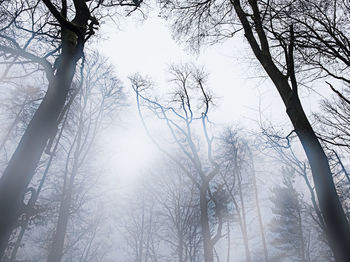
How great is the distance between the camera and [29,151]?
6.04ft

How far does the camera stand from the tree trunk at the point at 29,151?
1.61 metres

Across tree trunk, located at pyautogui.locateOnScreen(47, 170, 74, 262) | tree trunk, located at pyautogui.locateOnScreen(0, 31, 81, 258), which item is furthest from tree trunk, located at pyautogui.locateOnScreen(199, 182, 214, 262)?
tree trunk, located at pyautogui.locateOnScreen(0, 31, 81, 258)

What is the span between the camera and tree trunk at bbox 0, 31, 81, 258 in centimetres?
161

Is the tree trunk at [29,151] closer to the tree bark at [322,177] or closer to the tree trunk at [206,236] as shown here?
the tree bark at [322,177]

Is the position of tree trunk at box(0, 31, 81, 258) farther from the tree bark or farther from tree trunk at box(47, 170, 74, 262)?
tree trunk at box(47, 170, 74, 262)

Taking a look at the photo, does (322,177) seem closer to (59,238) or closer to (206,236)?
(206,236)

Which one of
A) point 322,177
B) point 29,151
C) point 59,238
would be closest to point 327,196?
point 322,177

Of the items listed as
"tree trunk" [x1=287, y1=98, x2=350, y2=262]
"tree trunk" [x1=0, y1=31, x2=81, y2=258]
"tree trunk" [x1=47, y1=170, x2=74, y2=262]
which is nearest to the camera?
"tree trunk" [x1=0, y1=31, x2=81, y2=258]

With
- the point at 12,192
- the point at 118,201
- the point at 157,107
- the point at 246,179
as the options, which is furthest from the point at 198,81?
the point at 118,201

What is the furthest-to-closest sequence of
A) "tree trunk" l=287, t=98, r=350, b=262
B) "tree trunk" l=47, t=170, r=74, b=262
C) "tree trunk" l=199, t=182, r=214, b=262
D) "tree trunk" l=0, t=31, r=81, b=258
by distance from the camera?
"tree trunk" l=47, t=170, r=74, b=262
"tree trunk" l=199, t=182, r=214, b=262
"tree trunk" l=287, t=98, r=350, b=262
"tree trunk" l=0, t=31, r=81, b=258

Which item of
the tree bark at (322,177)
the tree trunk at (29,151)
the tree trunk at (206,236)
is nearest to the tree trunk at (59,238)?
the tree trunk at (206,236)

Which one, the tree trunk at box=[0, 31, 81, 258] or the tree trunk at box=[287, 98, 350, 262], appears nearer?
the tree trunk at box=[0, 31, 81, 258]

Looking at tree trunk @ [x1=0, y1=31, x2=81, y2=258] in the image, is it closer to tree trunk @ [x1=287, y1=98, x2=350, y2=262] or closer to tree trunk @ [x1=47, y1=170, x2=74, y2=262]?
tree trunk @ [x1=287, y1=98, x2=350, y2=262]

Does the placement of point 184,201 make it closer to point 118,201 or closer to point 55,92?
point 118,201
